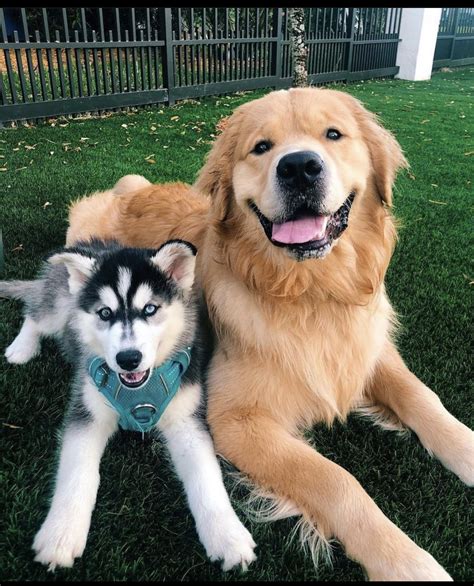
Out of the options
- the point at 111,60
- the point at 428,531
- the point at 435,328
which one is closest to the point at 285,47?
the point at 111,60

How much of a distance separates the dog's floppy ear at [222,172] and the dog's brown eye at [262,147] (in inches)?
6.8

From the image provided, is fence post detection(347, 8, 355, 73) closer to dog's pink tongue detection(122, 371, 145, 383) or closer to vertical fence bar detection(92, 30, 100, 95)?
vertical fence bar detection(92, 30, 100, 95)

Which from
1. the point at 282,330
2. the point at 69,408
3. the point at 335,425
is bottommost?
the point at 335,425

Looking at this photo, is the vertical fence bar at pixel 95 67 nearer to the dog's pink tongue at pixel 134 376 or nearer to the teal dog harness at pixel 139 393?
the teal dog harness at pixel 139 393

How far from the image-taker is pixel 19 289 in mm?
3367

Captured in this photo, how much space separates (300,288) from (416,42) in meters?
16.6

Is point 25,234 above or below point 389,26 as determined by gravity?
below

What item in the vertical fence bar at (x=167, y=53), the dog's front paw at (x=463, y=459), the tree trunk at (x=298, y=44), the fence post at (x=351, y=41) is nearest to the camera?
the dog's front paw at (x=463, y=459)

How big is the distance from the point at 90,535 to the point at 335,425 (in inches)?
48.5

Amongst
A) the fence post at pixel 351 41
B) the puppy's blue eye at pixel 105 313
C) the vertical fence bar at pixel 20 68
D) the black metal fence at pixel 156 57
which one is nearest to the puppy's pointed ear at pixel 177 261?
the puppy's blue eye at pixel 105 313

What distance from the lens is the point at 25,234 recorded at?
4.48 m

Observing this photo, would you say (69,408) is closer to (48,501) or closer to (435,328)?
(48,501)

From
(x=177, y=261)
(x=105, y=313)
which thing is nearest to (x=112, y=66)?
(x=177, y=261)

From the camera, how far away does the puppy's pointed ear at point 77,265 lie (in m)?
2.34
